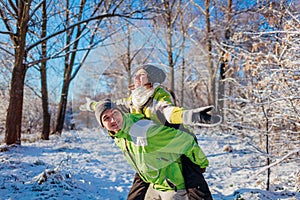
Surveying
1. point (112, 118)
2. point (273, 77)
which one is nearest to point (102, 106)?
point (112, 118)

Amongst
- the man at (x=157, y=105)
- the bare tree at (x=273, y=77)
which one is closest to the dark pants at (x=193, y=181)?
the man at (x=157, y=105)

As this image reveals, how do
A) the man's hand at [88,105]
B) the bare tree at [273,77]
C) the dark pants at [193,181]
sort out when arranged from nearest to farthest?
the man's hand at [88,105] → the dark pants at [193,181] → the bare tree at [273,77]

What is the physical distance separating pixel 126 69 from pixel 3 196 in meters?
2.47

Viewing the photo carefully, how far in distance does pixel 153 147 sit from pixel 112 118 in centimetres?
19

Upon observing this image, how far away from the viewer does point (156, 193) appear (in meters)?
1.22

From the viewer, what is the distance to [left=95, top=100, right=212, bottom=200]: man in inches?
32.2

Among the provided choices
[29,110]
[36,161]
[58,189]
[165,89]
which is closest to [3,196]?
[58,189]

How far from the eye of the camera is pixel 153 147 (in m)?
0.91

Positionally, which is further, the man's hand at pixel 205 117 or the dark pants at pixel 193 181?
the dark pants at pixel 193 181

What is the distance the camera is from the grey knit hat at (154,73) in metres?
0.84

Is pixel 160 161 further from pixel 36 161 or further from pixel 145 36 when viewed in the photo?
pixel 36 161

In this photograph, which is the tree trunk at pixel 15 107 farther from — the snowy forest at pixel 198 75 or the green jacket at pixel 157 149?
the green jacket at pixel 157 149

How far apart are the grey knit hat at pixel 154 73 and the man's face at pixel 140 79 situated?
1cm

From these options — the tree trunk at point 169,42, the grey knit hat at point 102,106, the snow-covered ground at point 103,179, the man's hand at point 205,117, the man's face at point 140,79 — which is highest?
the tree trunk at point 169,42
